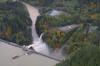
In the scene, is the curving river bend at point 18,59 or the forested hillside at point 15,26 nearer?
the curving river bend at point 18,59

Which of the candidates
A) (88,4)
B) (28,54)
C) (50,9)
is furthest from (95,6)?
(28,54)

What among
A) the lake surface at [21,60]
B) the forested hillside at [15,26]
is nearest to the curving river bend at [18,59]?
the lake surface at [21,60]

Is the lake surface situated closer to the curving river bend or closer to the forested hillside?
the curving river bend

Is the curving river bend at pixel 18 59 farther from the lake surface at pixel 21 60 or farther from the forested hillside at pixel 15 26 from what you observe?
the forested hillside at pixel 15 26

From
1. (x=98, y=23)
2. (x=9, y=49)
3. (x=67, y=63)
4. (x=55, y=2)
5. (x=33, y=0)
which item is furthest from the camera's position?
(x=33, y=0)

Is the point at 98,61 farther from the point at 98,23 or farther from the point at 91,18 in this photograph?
the point at 91,18

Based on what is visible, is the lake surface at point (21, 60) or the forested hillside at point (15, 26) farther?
the forested hillside at point (15, 26)

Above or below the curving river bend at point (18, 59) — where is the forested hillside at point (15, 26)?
above

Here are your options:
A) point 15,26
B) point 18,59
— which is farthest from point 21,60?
point 15,26

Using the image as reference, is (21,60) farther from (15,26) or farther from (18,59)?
(15,26)
